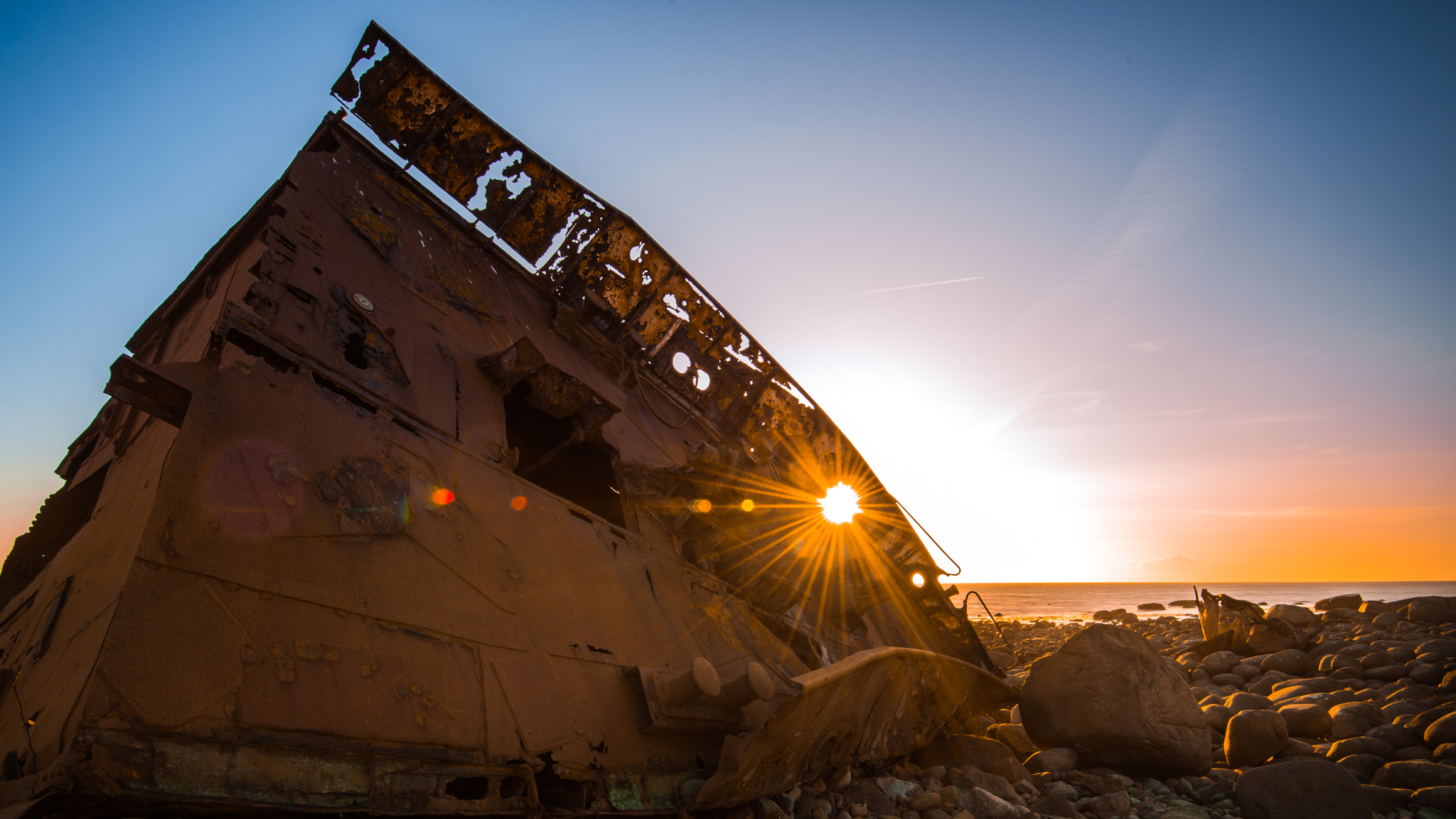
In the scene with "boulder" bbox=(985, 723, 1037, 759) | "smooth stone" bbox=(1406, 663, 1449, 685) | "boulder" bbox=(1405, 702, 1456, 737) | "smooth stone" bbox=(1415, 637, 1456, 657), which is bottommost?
"boulder" bbox=(985, 723, 1037, 759)

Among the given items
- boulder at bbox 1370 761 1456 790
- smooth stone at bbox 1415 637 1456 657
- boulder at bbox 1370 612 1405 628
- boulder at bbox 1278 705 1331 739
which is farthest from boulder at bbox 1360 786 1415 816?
boulder at bbox 1370 612 1405 628

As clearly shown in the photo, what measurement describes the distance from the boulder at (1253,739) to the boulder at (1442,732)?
3.09ft

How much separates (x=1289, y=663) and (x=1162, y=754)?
21.1 feet

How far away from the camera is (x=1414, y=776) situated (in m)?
4.70

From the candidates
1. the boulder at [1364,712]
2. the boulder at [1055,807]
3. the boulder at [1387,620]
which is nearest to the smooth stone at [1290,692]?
the boulder at [1364,712]

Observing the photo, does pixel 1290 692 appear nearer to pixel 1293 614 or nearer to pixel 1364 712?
pixel 1364 712

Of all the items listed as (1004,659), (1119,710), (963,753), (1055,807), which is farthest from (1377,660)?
(1055,807)

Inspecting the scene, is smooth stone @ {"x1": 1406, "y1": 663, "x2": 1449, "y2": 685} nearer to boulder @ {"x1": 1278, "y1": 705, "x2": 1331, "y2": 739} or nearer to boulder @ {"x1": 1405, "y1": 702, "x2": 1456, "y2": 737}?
boulder @ {"x1": 1405, "y1": 702, "x2": 1456, "y2": 737}

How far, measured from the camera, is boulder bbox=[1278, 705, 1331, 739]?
634 centimetres

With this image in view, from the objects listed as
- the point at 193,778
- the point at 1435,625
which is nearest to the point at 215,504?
the point at 193,778

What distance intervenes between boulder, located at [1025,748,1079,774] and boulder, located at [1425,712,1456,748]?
285cm

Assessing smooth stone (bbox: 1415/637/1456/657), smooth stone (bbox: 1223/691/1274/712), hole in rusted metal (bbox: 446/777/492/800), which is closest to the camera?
hole in rusted metal (bbox: 446/777/492/800)

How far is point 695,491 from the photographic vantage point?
196 inches

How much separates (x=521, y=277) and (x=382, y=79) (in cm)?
193
